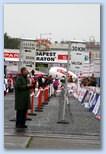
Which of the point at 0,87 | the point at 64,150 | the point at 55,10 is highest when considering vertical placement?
the point at 55,10

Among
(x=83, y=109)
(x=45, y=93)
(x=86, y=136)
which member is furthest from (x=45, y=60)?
(x=45, y=93)

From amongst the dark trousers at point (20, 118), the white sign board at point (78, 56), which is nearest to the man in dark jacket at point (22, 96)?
the dark trousers at point (20, 118)

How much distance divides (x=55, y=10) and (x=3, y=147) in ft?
6.83

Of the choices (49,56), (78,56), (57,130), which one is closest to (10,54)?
(49,56)

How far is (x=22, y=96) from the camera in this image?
11.1 m

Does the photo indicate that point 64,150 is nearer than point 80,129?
Yes

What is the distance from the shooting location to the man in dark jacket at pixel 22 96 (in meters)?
10.9

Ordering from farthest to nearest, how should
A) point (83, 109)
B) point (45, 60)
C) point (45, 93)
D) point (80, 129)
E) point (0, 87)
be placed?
1. point (45, 93)
2. point (83, 109)
3. point (80, 129)
4. point (45, 60)
5. point (0, 87)

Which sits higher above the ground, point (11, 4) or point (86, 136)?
point (11, 4)

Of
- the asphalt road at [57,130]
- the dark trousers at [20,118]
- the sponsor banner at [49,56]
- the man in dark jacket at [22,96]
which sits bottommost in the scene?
the asphalt road at [57,130]

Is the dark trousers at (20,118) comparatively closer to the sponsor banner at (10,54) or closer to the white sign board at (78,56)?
the sponsor banner at (10,54)

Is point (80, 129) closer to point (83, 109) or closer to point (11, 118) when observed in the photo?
point (11, 118)

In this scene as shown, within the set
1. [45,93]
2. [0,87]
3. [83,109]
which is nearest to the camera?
[0,87]

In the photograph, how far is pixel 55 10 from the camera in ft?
31.2
